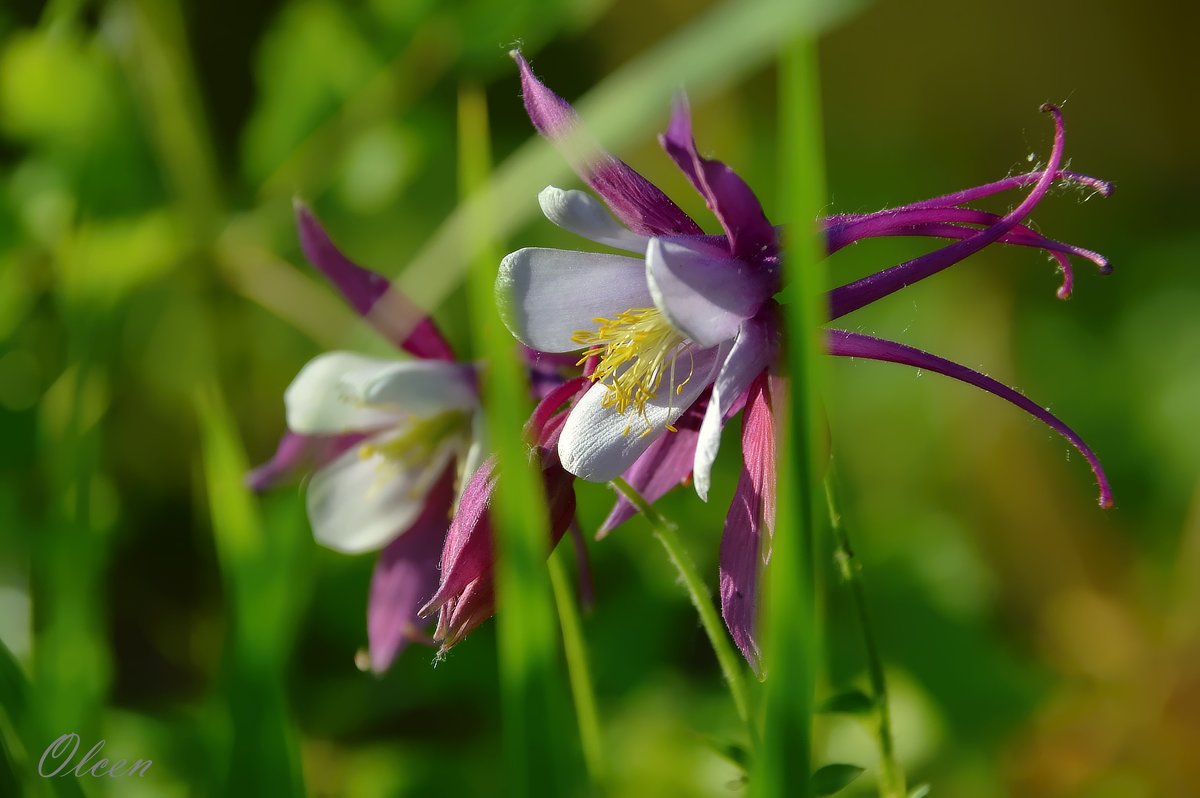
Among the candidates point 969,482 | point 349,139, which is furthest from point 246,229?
point 969,482

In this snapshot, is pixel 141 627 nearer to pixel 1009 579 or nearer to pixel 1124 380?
pixel 1009 579

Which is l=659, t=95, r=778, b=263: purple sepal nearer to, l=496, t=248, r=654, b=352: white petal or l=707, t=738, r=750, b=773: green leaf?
l=496, t=248, r=654, b=352: white petal

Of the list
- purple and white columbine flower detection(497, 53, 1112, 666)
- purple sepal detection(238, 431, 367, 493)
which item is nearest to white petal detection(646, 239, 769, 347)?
purple and white columbine flower detection(497, 53, 1112, 666)

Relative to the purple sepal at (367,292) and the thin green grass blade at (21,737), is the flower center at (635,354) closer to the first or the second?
the purple sepal at (367,292)

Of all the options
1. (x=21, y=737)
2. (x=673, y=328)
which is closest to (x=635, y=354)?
(x=673, y=328)

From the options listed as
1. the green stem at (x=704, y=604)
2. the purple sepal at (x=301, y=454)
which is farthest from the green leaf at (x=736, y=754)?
the purple sepal at (x=301, y=454)

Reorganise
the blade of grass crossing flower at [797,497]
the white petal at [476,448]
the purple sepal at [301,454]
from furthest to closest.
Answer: the purple sepal at [301,454] → the white petal at [476,448] → the blade of grass crossing flower at [797,497]
